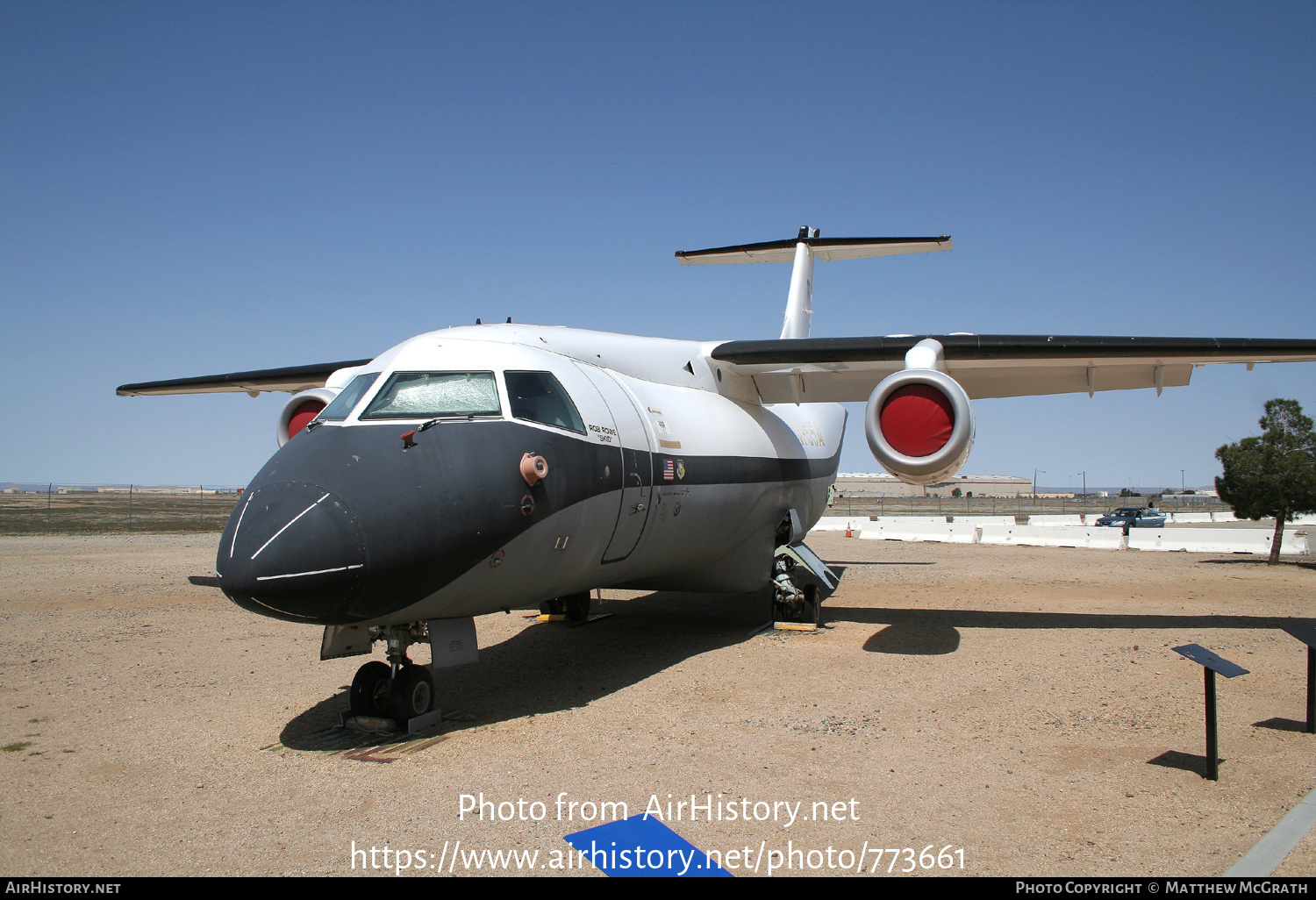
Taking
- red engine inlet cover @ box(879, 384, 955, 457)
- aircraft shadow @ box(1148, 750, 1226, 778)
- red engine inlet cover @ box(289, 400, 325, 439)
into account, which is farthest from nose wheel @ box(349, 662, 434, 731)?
aircraft shadow @ box(1148, 750, 1226, 778)

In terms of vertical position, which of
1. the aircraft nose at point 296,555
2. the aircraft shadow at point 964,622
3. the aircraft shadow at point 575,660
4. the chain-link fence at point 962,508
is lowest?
the chain-link fence at point 962,508

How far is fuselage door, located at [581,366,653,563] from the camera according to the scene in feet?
22.9

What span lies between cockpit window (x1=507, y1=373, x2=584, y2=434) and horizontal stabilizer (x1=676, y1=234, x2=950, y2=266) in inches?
330

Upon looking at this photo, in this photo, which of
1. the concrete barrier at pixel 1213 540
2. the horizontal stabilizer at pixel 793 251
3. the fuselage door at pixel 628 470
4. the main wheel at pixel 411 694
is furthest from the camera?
the concrete barrier at pixel 1213 540

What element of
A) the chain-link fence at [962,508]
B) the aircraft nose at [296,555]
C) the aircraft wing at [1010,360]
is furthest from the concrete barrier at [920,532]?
the aircraft nose at [296,555]

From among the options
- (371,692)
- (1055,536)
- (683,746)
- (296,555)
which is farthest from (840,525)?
(296,555)

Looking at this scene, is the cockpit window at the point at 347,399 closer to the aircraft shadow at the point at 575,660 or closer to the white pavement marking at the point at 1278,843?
the aircraft shadow at the point at 575,660

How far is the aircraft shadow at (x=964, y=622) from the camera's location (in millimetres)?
9281

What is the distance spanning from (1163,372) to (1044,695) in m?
5.16

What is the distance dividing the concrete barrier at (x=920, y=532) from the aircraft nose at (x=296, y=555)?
75.9 feet

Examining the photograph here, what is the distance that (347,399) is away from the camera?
19.3 ft

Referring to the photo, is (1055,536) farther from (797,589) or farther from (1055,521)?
(797,589)

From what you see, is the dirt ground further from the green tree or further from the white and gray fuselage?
the green tree
